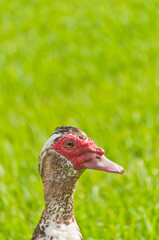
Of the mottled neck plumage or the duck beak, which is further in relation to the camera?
the mottled neck plumage

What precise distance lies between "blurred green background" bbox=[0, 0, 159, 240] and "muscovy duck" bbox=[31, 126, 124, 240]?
107cm

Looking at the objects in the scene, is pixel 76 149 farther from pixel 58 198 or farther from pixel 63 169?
pixel 58 198

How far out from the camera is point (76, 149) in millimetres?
2189

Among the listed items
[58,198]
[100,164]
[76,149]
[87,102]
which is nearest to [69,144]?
[76,149]

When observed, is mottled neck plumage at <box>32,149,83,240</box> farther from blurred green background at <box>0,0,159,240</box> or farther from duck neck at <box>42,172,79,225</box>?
Result: blurred green background at <box>0,0,159,240</box>

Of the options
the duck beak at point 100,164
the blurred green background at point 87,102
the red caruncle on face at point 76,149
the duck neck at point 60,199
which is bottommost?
the duck neck at point 60,199

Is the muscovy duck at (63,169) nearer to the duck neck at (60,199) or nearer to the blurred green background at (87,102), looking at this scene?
the duck neck at (60,199)

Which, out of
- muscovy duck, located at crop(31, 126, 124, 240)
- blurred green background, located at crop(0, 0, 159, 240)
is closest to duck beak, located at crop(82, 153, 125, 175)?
muscovy duck, located at crop(31, 126, 124, 240)

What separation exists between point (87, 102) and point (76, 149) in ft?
13.7

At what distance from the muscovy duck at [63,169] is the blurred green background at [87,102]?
1074 millimetres

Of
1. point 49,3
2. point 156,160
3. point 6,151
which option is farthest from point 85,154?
point 49,3

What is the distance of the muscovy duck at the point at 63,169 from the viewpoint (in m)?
2.19

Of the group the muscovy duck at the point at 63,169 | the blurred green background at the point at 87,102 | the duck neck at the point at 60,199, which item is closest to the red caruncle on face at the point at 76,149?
the muscovy duck at the point at 63,169

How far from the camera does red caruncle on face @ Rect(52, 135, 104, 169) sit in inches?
85.8
